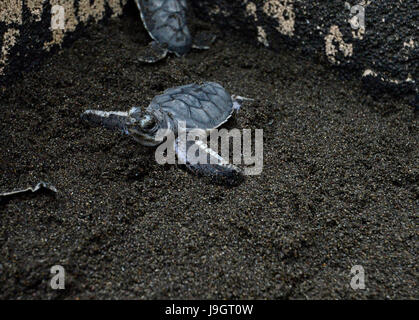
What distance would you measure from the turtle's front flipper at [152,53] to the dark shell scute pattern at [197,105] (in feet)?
1.56

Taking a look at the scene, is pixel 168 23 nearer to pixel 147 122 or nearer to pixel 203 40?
pixel 203 40

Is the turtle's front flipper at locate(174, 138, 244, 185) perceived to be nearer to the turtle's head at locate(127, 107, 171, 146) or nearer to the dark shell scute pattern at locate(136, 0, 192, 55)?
the turtle's head at locate(127, 107, 171, 146)

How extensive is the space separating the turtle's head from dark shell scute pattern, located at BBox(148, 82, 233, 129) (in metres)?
0.10

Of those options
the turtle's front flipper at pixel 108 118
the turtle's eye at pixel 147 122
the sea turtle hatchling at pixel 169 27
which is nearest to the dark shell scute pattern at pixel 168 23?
the sea turtle hatchling at pixel 169 27

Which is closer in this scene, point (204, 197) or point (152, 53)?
point (204, 197)

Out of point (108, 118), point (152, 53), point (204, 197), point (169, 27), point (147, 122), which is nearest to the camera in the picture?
point (204, 197)

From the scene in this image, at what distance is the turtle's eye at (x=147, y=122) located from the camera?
240cm

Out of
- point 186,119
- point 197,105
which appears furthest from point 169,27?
point 186,119

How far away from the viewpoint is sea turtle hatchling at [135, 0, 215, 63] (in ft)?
11.3

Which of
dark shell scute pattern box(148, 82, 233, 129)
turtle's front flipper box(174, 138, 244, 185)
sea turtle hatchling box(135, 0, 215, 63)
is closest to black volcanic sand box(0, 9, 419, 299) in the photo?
turtle's front flipper box(174, 138, 244, 185)

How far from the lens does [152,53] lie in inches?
128

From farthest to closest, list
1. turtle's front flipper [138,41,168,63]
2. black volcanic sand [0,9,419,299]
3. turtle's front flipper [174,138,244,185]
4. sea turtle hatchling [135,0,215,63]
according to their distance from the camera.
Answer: sea turtle hatchling [135,0,215,63]
turtle's front flipper [138,41,168,63]
turtle's front flipper [174,138,244,185]
black volcanic sand [0,9,419,299]

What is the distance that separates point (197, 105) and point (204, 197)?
71 centimetres
